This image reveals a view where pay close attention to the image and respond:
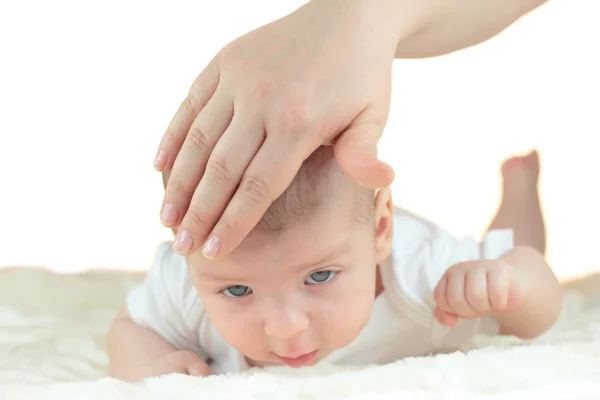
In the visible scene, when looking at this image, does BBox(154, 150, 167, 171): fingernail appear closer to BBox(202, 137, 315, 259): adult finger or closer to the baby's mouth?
BBox(202, 137, 315, 259): adult finger

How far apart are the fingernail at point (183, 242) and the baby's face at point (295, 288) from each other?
0.33 feet

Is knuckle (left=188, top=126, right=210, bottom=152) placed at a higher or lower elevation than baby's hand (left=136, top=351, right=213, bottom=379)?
higher

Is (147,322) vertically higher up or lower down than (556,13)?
lower down

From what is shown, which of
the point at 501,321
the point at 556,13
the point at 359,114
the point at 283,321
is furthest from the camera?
the point at 556,13

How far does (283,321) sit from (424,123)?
75cm

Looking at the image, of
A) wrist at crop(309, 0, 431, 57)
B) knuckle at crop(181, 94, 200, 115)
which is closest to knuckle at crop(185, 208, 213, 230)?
knuckle at crop(181, 94, 200, 115)

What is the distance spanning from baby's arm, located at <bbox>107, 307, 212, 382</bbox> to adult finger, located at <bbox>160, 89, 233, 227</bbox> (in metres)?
0.34

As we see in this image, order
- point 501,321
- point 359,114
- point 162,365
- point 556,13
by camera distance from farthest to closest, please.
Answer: point 556,13 → point 501,321 → point 162,365 → point 359,114

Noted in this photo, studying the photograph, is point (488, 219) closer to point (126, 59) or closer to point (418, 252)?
point (418, 252)

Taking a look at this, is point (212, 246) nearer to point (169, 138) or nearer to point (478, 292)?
point (169, 138)

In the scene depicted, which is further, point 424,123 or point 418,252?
point 424,123

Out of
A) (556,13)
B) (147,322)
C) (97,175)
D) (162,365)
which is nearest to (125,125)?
(97,175)

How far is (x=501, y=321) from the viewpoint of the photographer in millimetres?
1181

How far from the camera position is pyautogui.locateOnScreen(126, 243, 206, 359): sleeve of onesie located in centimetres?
116
